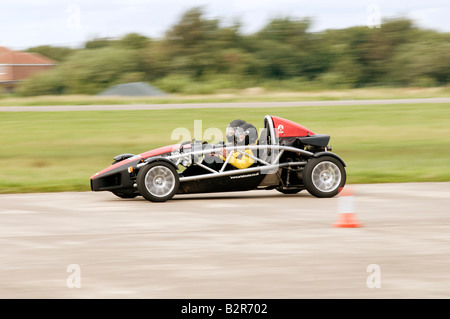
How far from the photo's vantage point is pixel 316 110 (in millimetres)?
33219

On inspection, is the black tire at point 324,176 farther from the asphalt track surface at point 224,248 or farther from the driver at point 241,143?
the driver at point 241,143

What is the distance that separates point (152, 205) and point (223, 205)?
41.8 inches

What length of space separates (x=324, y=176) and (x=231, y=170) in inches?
58.3

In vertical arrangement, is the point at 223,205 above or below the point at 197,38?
below

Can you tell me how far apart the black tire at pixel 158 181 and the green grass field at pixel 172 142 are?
2748 millimetres

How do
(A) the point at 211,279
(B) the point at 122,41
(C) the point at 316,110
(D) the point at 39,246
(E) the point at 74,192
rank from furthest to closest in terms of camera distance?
(B) the point at 122,41, (C) the point at 316,110, (E) the point at 74,192, (D) the point at 39,246, (A) the point at 211,279

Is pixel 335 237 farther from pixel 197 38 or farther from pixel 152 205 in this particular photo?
pixel 197 38

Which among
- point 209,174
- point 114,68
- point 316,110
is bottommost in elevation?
point 209,174

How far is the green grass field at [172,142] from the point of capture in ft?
50.7

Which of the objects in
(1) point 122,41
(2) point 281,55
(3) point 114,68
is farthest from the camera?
(1) point 122,41

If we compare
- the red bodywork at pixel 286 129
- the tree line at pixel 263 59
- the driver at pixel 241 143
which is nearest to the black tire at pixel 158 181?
the driver at pixel 241 143

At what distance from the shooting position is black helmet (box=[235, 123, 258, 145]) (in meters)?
11.6

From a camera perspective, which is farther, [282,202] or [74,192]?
[74,192]

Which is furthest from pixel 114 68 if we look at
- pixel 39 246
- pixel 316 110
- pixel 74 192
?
pixel 39 246
